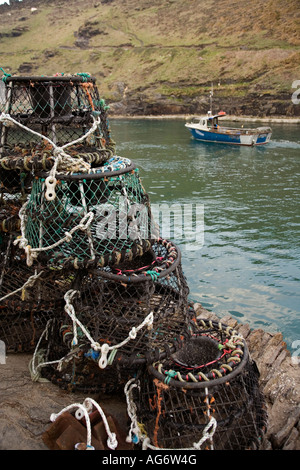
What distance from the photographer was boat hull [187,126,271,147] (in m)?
27.2

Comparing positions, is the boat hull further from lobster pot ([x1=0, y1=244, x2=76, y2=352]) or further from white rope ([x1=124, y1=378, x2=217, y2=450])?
white rope ([x1=124, y1=378, x2=217, y2=450])

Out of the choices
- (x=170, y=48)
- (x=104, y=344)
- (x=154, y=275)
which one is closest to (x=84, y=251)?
(x=154, y=275)

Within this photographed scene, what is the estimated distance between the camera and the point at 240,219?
12.9 meters

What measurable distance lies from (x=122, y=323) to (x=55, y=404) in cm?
97

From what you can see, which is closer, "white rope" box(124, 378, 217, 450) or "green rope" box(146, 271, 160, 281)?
"white rope" box(124, 378, 217, 450)

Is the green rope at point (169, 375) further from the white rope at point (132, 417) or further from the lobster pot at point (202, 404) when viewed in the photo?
the white rope at point (132, 417)

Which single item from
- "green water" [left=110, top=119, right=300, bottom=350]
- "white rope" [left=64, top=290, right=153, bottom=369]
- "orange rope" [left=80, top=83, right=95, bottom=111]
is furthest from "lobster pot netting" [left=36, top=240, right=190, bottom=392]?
"green water" [left=110, top=119, right=300, bottom=350]

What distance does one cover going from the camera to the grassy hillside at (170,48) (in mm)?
51906

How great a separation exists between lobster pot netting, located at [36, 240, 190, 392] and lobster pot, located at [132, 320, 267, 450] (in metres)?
0.20

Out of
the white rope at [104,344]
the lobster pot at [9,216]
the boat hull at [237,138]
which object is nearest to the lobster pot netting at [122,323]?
the white rope at [104,344]

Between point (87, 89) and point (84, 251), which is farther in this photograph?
point (87, 89)

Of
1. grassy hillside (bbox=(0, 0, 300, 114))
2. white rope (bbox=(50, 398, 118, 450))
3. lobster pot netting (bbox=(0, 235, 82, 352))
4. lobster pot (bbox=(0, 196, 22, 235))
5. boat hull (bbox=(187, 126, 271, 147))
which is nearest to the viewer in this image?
white rope (bbox=(50, 398, 118, 450))

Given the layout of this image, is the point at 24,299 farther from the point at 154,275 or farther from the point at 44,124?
the point at 44,124
